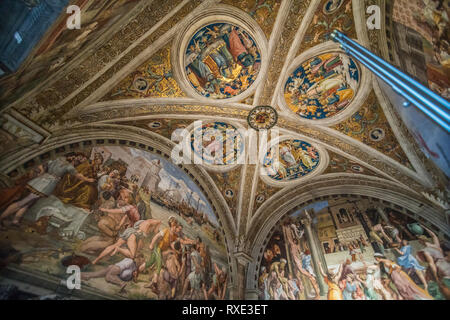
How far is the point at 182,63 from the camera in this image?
731cm

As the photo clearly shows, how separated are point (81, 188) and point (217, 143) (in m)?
4.68

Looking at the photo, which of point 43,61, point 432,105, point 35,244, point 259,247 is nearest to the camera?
point 432,105

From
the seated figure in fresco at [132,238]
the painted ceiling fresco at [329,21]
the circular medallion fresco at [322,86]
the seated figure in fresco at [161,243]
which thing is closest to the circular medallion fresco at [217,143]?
the circular medallion fresco at [322,86]

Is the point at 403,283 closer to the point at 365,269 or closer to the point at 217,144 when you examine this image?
the point at 365,269

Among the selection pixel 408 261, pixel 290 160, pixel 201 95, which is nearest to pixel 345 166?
pixel 290 160

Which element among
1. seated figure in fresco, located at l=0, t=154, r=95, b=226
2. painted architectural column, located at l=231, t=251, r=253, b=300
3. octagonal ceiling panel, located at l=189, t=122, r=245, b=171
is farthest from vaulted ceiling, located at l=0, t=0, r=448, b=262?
painted architectural column, located at l=231, t=251, r=253, b=300

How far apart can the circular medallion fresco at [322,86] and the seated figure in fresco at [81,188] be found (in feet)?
20.2

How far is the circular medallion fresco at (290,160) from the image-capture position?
30.5ft

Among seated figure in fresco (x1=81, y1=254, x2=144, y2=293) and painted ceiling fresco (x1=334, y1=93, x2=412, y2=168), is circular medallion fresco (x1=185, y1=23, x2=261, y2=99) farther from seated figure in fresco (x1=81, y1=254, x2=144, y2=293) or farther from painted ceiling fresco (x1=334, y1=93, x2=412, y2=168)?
seated figure in fresco (x1=81, y1=254, x2=144, y2=293)

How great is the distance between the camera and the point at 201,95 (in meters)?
8.09

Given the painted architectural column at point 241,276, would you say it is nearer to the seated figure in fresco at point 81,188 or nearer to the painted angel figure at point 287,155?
the painted angel figure at point 287,155
